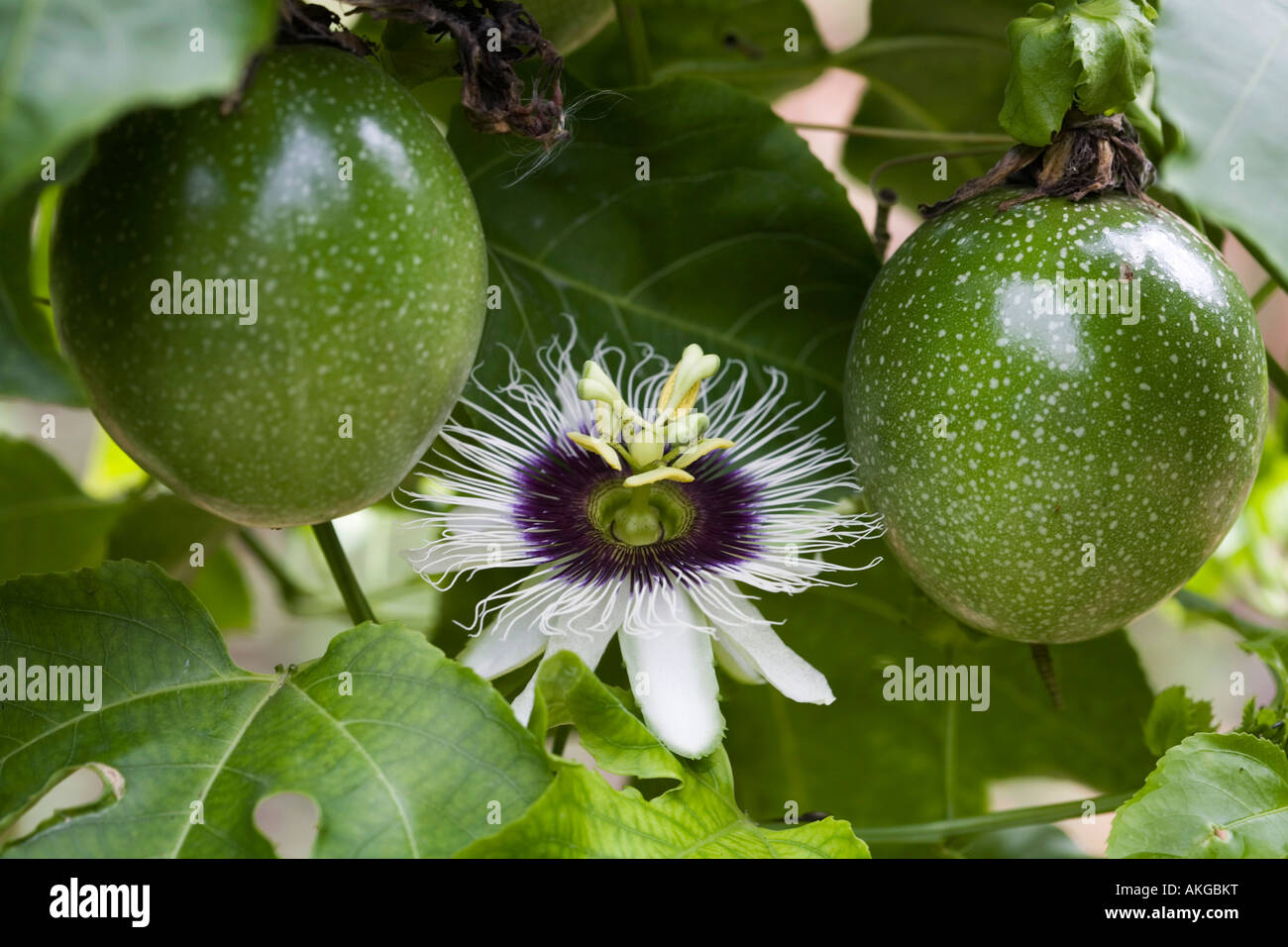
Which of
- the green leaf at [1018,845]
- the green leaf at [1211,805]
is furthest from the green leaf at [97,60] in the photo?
the green leaf at [1018,845]

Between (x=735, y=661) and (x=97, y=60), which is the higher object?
(x=97, y=60)

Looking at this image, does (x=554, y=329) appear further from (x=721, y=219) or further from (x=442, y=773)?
(x=442, y=773)

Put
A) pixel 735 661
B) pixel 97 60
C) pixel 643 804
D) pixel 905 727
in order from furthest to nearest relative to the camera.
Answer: pixel 905 727
pixel 735 661
pixel 643 804
pixel 97 60

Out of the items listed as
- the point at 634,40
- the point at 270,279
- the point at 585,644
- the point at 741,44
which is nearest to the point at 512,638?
the point at 585,644

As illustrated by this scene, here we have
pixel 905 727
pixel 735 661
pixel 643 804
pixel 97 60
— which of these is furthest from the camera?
pixel 905 727

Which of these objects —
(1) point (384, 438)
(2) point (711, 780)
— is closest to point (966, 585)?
(2) point (711, 780)

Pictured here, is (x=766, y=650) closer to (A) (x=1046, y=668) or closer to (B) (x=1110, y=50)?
(A) (x=1046, y=668)
